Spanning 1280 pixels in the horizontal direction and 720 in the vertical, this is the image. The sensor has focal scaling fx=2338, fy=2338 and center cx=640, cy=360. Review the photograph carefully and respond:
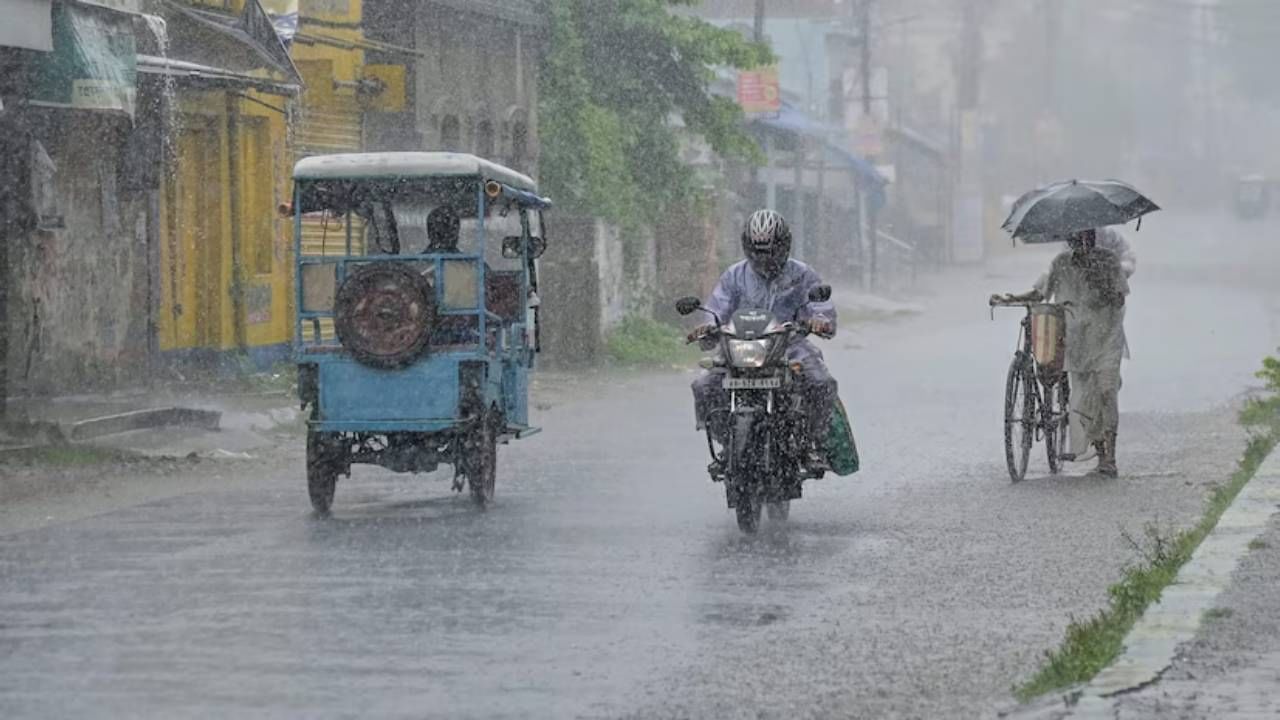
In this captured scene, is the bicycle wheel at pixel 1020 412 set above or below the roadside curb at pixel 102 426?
above

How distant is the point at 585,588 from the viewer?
1007 cm

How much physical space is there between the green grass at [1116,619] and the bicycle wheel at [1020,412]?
9.13 ft

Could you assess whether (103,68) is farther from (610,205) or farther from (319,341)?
(610,205)

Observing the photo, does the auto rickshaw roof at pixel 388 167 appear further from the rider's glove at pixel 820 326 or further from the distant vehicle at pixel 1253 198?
the distant vehicle at pixel 1253 198

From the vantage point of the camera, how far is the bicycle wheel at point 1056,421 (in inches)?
609

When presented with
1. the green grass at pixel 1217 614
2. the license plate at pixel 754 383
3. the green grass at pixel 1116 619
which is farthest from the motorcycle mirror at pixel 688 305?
the green grass at pixel 1217 614

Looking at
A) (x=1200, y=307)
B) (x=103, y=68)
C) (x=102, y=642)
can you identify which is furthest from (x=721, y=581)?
(x=1200, y=307)

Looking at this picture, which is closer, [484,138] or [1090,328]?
[1090,328]

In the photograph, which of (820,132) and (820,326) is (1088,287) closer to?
(820,326)

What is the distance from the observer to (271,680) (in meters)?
7.80

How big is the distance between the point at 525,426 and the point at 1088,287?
404 cm

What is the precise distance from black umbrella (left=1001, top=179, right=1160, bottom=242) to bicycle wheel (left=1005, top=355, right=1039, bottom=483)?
87 centimetres

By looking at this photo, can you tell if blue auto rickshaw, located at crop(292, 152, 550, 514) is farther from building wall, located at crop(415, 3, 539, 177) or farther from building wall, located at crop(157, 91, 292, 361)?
building wall, located at crop(415, 3, 539, 177)

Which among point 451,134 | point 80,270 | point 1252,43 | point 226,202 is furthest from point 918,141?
point 80,270
